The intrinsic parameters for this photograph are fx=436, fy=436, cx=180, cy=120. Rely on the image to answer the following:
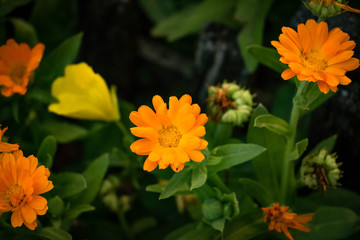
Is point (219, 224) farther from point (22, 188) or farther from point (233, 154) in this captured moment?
point (22, 188)

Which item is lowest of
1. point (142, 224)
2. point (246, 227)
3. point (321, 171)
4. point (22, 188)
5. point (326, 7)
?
point (142, 224)

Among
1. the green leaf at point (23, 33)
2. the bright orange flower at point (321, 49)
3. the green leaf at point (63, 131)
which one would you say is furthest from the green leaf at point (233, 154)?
the green leaf at point (23, 33)

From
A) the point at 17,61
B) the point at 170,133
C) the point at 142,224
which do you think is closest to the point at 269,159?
the point at 170,133

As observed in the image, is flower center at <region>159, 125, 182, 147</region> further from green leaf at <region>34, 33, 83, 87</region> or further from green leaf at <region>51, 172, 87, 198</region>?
green leaf at <region>34, 33, 83, 87</region>

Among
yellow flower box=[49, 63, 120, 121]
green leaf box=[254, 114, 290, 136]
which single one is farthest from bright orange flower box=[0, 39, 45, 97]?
green leaf box=[254, 114, 290, 136]

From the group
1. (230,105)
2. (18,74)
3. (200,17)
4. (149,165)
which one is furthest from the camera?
(200,17)

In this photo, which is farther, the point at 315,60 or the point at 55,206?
the point at 55,206

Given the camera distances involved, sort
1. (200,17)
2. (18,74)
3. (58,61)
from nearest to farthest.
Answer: (18,74), (58,61), (200,17)
